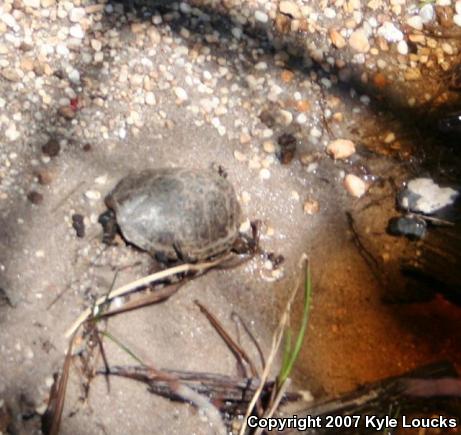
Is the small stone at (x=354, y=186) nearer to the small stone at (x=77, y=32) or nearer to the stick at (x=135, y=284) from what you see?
the stick at (x=135, y=284)

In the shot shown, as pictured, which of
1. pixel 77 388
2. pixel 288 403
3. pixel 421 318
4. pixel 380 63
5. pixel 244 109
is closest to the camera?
pixel 77 388

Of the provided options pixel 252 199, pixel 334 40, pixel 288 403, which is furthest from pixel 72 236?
pixel 334 40

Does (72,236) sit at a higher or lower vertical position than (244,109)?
lower

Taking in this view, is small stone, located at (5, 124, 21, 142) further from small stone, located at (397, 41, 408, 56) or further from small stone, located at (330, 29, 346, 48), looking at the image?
small stone, located at (397, 41, 408, 56)

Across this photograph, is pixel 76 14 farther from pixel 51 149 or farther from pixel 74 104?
pixel 51 149

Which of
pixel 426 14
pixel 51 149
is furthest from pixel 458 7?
pixel 51 149

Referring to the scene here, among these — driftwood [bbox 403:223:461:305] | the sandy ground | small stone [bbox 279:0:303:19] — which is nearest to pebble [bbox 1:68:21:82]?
the sandy ground

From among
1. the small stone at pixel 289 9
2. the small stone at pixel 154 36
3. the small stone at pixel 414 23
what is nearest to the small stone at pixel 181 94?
the small stone at pixel 154 36

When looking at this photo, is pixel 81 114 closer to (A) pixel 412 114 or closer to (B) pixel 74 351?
(B) pixel 74 351
